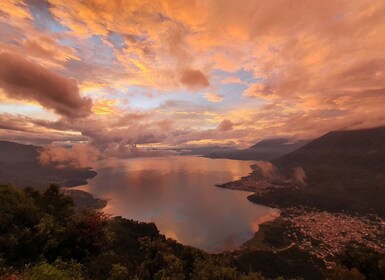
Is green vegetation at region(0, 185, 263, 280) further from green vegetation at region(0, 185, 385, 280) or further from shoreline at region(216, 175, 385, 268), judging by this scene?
shoreline at region(216, 175, 385, 268)

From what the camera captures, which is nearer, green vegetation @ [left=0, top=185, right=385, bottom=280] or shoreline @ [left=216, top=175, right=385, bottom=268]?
green vegetation @ [left=0, top=185, right=385, bottom=280]

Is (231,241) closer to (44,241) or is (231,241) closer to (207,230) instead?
(207,230)

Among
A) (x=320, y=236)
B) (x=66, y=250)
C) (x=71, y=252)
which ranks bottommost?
(x=320, y=236)

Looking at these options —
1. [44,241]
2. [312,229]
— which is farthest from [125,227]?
[312,229]

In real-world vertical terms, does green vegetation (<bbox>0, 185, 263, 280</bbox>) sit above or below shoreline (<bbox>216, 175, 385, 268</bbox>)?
above

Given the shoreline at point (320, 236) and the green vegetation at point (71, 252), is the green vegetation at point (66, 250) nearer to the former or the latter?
the green vegetation at point (71, 252)

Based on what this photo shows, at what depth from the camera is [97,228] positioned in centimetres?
2941

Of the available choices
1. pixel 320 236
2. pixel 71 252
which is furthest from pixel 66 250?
pixel 320 236

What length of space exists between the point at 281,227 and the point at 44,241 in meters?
179

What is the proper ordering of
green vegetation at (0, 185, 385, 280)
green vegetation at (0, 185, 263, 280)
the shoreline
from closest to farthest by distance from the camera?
green vegetation at (0, 185, 263, 280) < green vegetation at (0, 185, 385, 280) < the shoreline

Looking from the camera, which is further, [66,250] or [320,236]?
[320,236]

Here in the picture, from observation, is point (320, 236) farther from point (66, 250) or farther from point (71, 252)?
point (66, 250)

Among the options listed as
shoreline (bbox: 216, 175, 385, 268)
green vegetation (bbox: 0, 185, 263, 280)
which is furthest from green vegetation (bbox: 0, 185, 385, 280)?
shoreline (bbox: 216, 175, 385, 268)

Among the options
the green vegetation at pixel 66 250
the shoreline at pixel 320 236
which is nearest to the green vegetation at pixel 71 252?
the green vegetation at pixel 66 250
